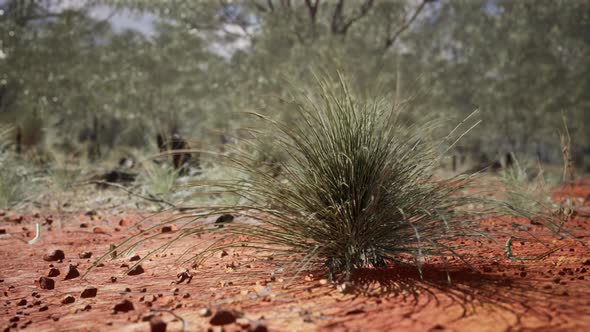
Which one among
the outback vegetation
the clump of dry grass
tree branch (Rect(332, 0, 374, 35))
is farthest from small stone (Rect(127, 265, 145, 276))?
tree branch (Rect(332, 0, 374, 35))

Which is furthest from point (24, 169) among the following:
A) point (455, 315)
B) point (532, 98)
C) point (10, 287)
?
point (532, 98)

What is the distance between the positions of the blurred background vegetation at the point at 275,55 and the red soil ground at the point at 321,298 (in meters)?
12.5

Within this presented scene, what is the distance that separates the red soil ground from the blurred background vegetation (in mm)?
12465

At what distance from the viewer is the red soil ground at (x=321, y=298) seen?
1.86 meters

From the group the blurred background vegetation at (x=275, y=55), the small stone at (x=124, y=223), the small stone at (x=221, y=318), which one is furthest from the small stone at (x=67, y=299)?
the blurred background vegetation at (x=275, y=55)

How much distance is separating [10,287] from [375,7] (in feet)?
55.6

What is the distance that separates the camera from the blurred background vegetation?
16047mm

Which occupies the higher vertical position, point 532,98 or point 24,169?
point 532,98

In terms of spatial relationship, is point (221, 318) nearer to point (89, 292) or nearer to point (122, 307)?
point (122, 307)

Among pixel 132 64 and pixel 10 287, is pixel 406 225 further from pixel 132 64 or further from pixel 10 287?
pixel 132 64

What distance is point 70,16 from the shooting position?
→ 17.4 metres

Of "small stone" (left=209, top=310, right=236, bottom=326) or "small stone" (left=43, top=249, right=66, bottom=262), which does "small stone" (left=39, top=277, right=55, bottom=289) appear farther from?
"small stone" (left=209, top=310, right=236, bottom=326)

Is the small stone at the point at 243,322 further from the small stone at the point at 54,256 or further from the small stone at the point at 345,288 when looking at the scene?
A: the small stone at the point at 54,256

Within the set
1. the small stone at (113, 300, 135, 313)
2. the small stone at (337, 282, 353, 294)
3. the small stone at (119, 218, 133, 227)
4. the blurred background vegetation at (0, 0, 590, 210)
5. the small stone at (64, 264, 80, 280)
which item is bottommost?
the small stone at (337, 282, 353, 294)
